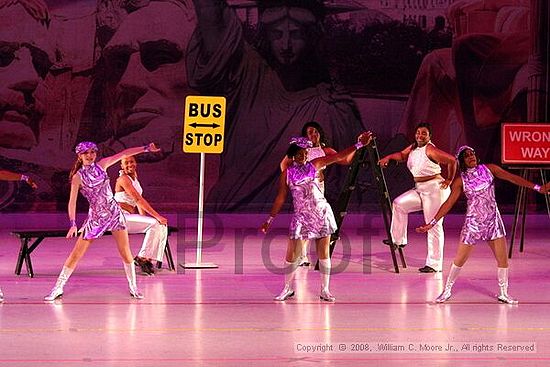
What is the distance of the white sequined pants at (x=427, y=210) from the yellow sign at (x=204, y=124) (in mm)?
2473

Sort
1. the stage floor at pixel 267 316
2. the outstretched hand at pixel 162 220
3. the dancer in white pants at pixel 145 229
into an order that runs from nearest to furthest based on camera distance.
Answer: the stage floor at pixel 267 316
the outstretched hand at pixel 162 220
the dancer in white pants at pixel 145 229

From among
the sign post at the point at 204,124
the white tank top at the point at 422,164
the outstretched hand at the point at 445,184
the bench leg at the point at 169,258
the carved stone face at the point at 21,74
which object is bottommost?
the bench leg at the point at 169,258

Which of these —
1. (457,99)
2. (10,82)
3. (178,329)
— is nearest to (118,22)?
(10,82)

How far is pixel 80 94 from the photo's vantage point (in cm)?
1919

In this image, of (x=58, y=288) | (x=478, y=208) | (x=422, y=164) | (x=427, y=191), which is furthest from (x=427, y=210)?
(x=58, y=288)

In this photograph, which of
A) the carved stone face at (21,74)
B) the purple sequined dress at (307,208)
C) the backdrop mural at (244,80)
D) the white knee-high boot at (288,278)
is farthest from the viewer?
the backdrop mural at (244,80)

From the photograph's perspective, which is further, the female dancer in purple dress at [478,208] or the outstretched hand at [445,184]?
the outstretched hand at [445,184]

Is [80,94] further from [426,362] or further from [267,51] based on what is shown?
[426,362]

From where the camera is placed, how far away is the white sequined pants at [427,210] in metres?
13.2

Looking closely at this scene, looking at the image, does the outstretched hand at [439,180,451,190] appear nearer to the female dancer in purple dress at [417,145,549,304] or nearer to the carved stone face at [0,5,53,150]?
the female dancer in purple dress at [417,145,549,304]

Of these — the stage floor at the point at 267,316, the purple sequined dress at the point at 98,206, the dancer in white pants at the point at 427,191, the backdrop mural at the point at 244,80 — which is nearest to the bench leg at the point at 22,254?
the stage floor at the point at 267,316

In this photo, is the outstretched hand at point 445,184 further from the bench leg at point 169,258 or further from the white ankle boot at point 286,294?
the bench leg at point 169,258

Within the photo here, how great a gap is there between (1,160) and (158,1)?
4.08 meters

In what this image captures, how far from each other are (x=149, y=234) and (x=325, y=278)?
2966 millimetres
